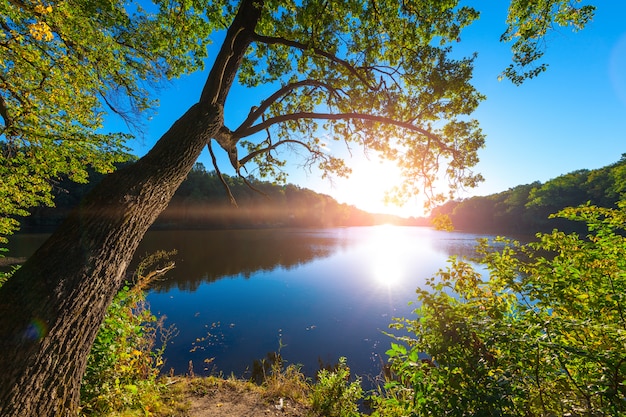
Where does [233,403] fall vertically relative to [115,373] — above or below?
below

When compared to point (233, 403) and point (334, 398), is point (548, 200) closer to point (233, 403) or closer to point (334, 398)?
point (334, 398)

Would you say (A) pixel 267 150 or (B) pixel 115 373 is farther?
(A) pixel 267 150

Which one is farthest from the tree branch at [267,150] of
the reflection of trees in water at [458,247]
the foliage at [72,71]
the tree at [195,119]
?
the reflection of trees in water at [458,247]

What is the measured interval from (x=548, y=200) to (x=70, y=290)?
7278 centimetres

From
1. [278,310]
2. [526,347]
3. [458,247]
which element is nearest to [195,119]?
[526,347]

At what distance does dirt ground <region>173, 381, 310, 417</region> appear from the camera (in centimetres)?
420

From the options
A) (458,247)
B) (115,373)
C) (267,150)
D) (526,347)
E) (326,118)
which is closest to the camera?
(526,347)

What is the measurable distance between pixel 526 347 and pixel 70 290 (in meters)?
3.34

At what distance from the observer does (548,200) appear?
1998 inches

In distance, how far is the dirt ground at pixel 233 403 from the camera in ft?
13.8

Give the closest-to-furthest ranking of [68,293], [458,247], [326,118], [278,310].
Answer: [68,293] → [326,118] → [278,310] → [458,247]

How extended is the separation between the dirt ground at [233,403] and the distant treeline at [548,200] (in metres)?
41.7

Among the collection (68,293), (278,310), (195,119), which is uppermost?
(195,119)

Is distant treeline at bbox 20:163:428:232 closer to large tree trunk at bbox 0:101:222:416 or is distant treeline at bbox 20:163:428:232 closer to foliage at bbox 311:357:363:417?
foliage at bbox 311:357:363:417
